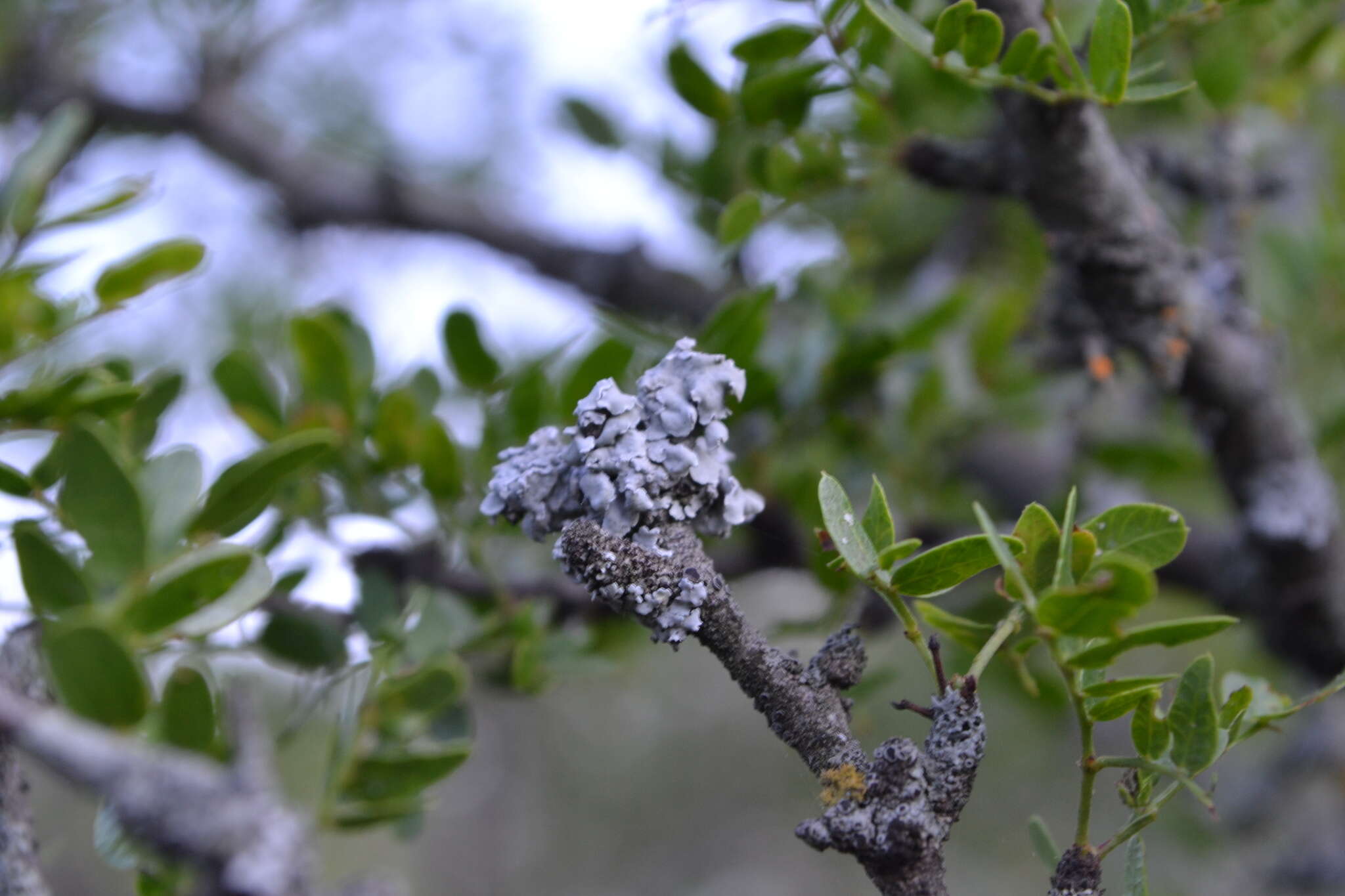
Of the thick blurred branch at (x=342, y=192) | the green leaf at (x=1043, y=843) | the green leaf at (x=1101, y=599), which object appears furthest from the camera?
the thick blurred branch at (x=342, y=192)

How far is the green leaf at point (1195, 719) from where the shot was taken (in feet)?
1.10

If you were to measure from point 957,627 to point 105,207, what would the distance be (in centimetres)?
44

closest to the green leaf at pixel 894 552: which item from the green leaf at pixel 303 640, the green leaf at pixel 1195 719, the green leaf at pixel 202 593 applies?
the green leaf at pixel 1195 719

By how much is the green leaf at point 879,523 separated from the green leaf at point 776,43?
262 mm

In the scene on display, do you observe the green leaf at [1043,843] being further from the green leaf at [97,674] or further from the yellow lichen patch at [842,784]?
the green leaf at [97,674]

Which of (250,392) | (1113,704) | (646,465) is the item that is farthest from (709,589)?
(250,392)

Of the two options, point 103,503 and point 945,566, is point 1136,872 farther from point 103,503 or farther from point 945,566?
point 103,503

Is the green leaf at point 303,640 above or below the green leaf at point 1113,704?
below

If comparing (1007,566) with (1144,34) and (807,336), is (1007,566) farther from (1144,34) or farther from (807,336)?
(807,336)

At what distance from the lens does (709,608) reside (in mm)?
332

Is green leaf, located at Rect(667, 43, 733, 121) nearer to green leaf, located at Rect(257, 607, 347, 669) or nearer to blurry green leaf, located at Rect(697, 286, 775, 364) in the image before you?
blurry green leaf, located at Rect(697, 286, 775, 364)

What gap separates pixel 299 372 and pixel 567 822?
6.70 ft

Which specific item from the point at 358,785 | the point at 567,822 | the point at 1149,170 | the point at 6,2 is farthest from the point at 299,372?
the point at 567,822

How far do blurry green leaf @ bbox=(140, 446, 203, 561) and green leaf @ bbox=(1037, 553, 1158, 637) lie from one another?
32cm
